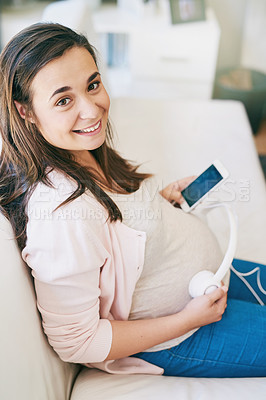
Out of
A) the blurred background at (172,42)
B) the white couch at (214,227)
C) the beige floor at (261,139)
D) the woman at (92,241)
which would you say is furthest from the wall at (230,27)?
the woman at (92,241)

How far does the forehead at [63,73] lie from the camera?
720 millimetres

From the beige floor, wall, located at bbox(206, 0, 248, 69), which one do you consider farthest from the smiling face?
wall, located at bbox(206, 0, 248, 69)

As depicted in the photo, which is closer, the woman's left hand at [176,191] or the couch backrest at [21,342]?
the couch backrest at [21,342]

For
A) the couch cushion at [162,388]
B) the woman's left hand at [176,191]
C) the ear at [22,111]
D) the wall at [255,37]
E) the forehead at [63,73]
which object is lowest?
the couch cushion at [162,388]

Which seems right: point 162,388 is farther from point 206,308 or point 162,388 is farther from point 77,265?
point 77,265

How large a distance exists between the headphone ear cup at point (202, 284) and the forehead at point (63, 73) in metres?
0.47

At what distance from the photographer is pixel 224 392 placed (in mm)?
844

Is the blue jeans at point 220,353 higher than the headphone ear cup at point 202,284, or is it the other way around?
the headphone ear cup at point 202,284

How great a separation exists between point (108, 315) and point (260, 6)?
2193 millimetres

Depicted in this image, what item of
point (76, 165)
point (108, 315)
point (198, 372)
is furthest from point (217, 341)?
point (76, 165)

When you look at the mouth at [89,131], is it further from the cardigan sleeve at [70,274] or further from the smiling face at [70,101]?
the cardigan sleeve at [70,274]

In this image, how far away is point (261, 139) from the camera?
8.29 feet

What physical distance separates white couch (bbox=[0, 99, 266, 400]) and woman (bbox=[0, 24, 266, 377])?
0.04 metres

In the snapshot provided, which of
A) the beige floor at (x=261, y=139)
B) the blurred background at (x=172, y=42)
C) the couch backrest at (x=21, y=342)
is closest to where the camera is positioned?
the couch backrest at (x=21, y=342)
